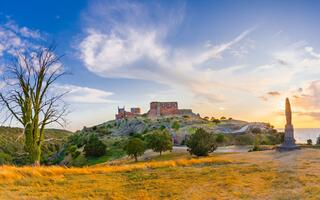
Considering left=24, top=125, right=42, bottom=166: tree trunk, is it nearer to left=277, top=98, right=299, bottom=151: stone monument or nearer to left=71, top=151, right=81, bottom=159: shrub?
left=277, top=98, right=299, bottom=151: stone monument

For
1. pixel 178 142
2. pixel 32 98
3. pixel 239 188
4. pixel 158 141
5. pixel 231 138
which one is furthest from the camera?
pixel 178 142

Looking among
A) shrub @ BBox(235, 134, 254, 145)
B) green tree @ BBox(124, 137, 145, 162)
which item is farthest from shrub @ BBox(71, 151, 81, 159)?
shrub @ BBox(235, 134, 254, 145)

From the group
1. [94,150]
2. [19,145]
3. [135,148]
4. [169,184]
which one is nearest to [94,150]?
[94,150]

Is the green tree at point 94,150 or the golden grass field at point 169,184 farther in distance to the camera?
the green tree at point 94,150

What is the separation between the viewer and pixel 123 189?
1272cm

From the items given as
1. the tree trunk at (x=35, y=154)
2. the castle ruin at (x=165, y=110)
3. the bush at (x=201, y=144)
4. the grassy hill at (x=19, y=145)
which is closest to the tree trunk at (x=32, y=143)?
the tree trunk at (x=35, y=154)

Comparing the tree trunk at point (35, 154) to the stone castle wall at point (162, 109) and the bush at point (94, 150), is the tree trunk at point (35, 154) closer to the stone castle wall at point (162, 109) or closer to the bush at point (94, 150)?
the bush at point (94, 150)

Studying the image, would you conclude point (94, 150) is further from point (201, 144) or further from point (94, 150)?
point (201, 144)

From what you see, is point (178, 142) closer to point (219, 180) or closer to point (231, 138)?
point (231, 138)

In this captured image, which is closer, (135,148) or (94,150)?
(135,148)

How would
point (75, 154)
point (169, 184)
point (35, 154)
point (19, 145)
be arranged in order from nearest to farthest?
point (169, 184) → point (35, 154) → point (19, 145) → point (75, 154)

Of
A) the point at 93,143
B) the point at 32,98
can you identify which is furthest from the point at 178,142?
the point at 32,98

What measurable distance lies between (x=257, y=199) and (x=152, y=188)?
4360 mm

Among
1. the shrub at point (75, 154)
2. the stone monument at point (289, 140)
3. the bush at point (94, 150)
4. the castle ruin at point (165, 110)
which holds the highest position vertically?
the castle ruin at point (165, 110)
